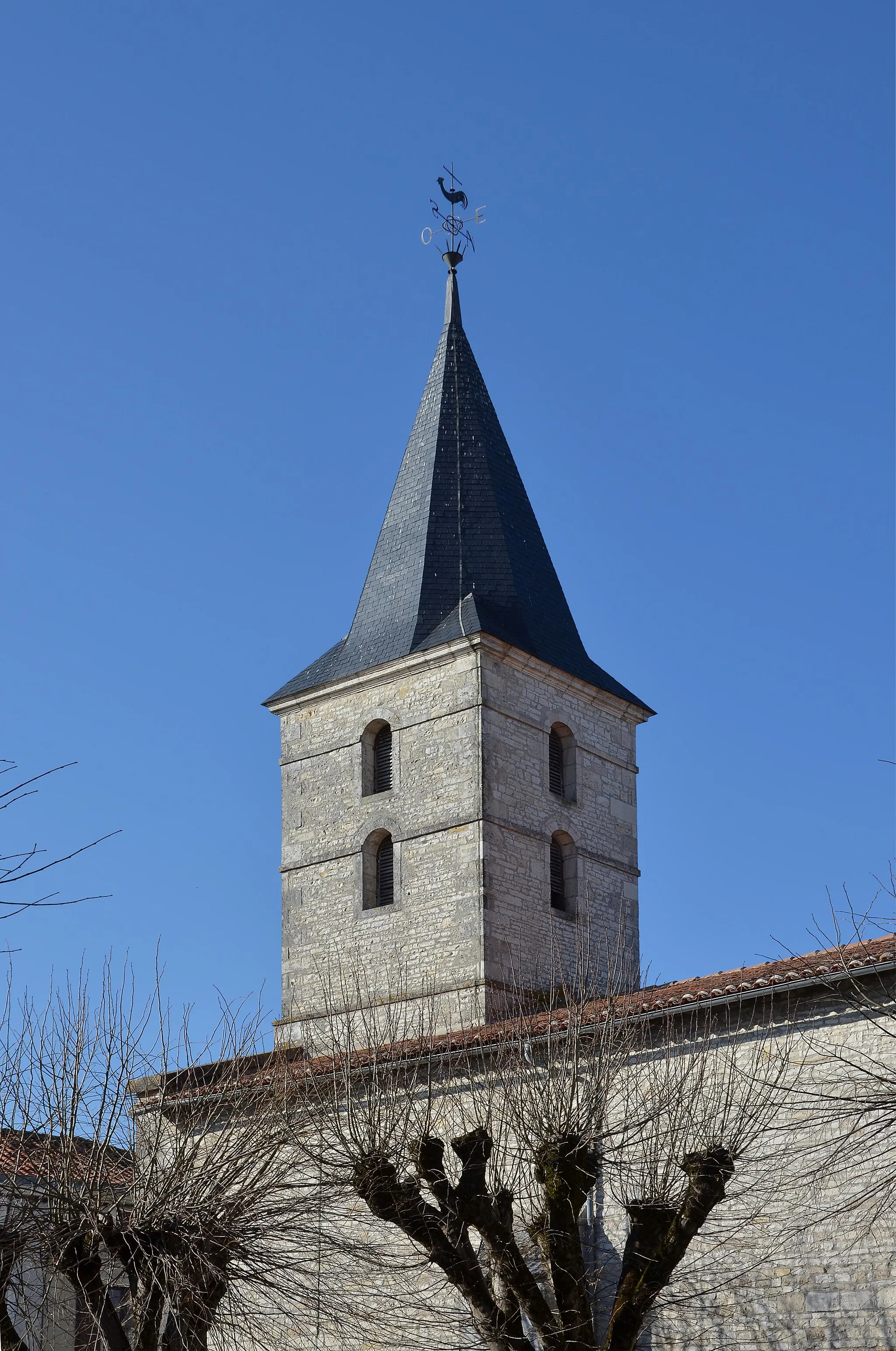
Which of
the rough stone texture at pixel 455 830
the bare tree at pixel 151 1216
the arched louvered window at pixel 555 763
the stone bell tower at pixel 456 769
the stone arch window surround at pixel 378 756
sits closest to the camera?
the bare tree at pixel 151 1216

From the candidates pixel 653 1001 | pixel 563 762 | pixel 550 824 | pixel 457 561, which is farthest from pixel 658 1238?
pixel 457 561

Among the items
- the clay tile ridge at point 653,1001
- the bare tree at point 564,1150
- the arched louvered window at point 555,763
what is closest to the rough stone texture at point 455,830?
the arched louvered window at point 555,763

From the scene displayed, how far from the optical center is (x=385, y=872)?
21031mm

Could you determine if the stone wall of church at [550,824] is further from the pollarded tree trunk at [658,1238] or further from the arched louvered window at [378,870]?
the pollarded tree trunk at [658,1238]

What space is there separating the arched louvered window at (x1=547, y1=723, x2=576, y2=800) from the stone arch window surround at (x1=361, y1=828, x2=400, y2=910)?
7.13 feet

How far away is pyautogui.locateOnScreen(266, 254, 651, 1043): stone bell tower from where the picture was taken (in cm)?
2003

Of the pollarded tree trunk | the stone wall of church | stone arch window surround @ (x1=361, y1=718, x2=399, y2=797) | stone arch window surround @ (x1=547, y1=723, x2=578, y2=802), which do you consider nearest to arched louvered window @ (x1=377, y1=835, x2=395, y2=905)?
stone arch window surround @ (x1=361, y1=718, x2=399, y2=797)

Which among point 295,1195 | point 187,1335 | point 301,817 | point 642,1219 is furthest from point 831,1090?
point 301,817

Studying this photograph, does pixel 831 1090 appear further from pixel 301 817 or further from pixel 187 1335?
pixel 301 817

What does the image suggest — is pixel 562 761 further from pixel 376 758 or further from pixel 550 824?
pixel 376 758

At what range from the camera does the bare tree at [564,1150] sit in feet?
36.0

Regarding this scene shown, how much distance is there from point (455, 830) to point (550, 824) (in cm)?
147

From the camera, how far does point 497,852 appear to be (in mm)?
20062

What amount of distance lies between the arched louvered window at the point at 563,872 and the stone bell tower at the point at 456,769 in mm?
22
